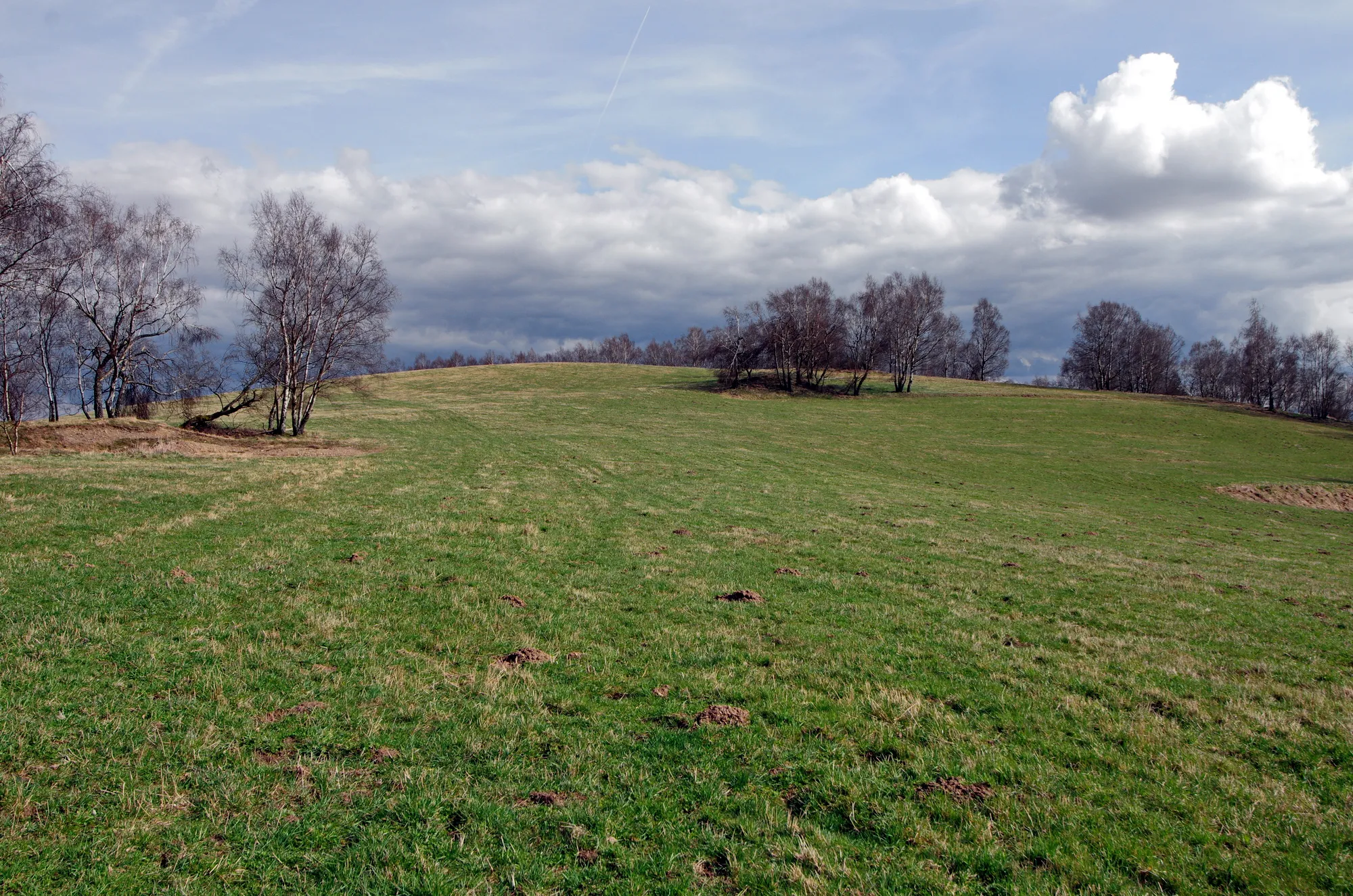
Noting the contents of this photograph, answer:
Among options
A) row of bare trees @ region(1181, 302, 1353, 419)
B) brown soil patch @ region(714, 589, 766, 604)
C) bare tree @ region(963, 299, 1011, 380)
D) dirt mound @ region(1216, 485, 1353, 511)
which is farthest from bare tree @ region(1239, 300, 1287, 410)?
brown soil patch @ region(714, 589, 766, 604)

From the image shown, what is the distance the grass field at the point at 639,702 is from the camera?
5410mm

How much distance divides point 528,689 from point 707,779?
303 cm

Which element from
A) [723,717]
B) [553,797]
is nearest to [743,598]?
[723,717]

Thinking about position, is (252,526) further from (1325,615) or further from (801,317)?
(801,317)

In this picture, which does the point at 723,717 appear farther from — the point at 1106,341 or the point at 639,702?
the point at 1106,341

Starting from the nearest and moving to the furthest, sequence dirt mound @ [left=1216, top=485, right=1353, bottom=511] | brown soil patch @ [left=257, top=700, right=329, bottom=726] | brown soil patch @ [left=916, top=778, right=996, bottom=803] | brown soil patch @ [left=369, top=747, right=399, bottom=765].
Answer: brown soil patch @ [left=916, top=778, right=996, bottom=803]
brown soil patch @ [left=369, top=747, right=399, bottom=765]
brown soil patch @ [left=257, top=700, right=329, bottom=726]
dirt mound @ [left=1216, top=485, right=1353, bottom=511]

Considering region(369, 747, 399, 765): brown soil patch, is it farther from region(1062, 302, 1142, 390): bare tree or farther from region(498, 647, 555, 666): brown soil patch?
region(1062, 302, 1142, 390): bare tree

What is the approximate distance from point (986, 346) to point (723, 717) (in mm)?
141151

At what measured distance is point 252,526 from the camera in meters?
17.2

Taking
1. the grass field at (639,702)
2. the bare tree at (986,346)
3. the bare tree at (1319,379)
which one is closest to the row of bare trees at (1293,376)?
the bare tree at (1319,379)

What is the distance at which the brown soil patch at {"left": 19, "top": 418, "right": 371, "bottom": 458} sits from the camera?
29.8 meters

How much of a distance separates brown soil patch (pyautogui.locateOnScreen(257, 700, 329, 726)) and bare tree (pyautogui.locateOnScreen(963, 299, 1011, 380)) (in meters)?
141

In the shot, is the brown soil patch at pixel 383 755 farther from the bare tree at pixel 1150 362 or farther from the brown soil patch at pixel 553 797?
the bare tree at pixel 1150 362

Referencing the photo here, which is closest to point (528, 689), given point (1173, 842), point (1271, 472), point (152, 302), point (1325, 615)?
point (1173, 842)
